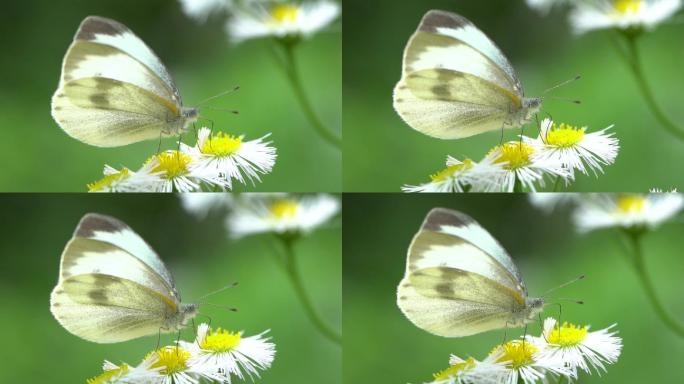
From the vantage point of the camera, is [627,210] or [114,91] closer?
[114,91]

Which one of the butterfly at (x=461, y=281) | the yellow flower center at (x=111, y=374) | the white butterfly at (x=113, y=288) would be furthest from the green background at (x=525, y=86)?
the yellow flower center at (x=111, y=374)

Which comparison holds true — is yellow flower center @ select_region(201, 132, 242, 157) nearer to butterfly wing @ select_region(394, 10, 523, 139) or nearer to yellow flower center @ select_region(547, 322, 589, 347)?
butterfly wing @ select_region(394, 10, 523, 139)

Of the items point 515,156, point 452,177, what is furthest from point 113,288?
point 515,156

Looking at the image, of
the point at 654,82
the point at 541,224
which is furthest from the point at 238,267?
the point at 654,82

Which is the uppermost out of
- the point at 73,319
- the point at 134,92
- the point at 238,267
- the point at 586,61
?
the point at 586,61

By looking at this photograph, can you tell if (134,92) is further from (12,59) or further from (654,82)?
(654,82)

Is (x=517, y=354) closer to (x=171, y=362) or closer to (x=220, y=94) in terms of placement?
(x=171, y=362)

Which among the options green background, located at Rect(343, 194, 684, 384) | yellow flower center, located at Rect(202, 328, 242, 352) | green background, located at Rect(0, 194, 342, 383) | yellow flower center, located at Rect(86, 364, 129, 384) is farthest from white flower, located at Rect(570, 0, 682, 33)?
yellow flower center, located at Rect(86, 364, 129, 384)
